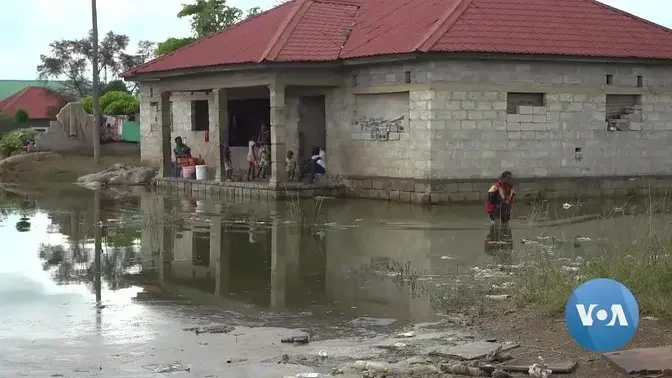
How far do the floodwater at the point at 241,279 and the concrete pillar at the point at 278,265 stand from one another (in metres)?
0.02

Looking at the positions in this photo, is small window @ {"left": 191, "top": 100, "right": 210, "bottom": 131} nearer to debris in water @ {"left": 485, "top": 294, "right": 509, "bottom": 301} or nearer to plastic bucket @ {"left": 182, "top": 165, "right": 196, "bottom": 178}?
plastic bucket @ {"left": 182, "top": 165, "right": 196, "bottom": 178}

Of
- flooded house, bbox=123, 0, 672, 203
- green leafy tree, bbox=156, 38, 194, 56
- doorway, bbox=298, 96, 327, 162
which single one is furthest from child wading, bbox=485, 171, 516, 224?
green leafy tree, bbox=156, 38, 194, 56

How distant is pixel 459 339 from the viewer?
8.71m

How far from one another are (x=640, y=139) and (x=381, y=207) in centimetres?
773

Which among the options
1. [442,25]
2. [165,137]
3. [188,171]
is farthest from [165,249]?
[165,137]

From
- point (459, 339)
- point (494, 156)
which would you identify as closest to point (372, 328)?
point (459, 339)

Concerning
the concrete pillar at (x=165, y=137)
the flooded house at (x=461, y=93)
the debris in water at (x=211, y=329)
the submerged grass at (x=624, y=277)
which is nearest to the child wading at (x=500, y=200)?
the flooded house at (x=461, y=93)

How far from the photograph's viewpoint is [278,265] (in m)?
14.1

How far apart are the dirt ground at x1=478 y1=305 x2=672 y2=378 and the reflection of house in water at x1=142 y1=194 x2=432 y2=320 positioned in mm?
1076

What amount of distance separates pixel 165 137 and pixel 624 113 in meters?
13.9

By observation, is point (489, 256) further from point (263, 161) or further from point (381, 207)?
point (263, 161)

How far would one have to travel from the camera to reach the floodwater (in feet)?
28.5

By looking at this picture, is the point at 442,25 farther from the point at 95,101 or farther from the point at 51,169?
the point at 51,169

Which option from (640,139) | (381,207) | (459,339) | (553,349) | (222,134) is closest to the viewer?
(553,349)
